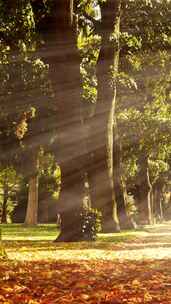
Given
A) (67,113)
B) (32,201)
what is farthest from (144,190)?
(67,113)

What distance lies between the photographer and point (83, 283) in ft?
31.7

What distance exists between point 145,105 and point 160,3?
1364cm

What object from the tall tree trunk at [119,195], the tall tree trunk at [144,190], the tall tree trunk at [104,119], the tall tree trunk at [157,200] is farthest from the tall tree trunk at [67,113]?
the tall tree trunk at [157,200]

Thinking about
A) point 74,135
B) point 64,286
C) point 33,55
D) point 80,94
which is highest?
point 33,55

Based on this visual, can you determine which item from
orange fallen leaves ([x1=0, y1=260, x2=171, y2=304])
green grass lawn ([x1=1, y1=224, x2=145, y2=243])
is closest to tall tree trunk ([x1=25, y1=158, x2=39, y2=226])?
green grass lawn ([x1=1, y1=224, x2=145, y2=243])

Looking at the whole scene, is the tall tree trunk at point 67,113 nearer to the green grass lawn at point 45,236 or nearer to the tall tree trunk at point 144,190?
the green grass lawn at point 45,236

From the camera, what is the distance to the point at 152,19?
93.6 feet

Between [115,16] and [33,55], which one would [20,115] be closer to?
[33,55]

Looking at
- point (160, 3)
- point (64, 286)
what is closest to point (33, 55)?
point (160, 3)

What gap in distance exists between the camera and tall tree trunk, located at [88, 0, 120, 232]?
84.7 ft

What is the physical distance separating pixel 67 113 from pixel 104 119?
5117 millimetres

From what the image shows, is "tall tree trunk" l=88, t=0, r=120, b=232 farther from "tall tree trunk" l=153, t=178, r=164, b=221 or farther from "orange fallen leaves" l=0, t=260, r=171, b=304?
"tall tree trunk" l=153, t=178, r=164, b=221

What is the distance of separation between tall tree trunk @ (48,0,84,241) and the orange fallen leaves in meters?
7.66

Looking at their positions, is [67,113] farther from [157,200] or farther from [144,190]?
[157,200]
